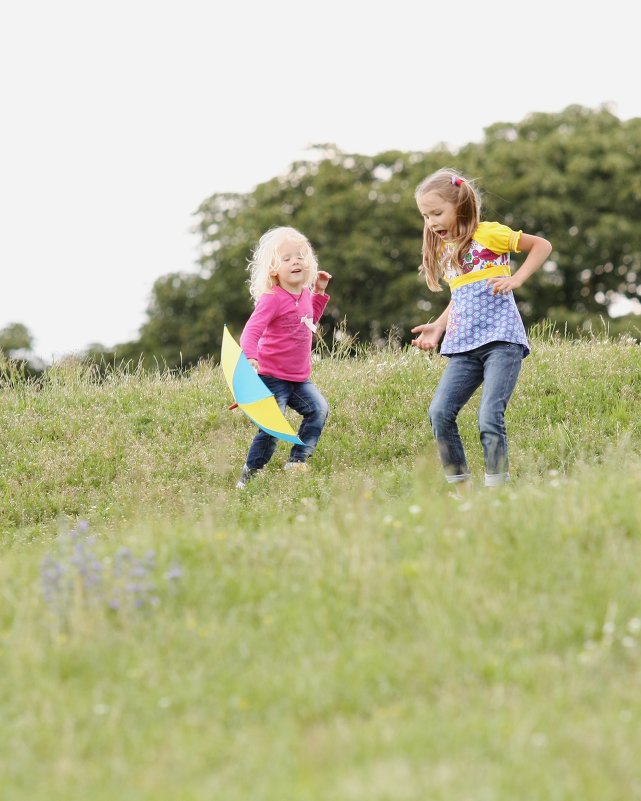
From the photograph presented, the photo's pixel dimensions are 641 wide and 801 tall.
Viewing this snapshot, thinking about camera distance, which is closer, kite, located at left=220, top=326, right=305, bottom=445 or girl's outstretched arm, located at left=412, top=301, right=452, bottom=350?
girl's outstretched arm, located at left=412, top=301, right=452, bottom=350

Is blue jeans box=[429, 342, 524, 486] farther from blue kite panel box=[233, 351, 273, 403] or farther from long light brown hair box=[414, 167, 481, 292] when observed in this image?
blue kite panel box=[233, 351, 273, 403]

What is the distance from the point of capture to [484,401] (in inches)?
271

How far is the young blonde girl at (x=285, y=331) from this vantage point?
8672 mm

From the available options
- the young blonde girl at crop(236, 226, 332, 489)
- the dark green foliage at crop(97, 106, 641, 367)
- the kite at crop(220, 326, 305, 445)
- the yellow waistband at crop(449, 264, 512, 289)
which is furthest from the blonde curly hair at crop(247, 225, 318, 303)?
the dark green foliage at crop(97, 106, 641, 367)

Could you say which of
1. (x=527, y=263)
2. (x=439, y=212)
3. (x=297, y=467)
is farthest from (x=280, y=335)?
(x=527, y=263)

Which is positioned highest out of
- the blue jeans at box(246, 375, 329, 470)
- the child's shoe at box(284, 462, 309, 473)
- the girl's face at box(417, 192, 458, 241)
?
the girl's face at box(417, 192, 458, 241)

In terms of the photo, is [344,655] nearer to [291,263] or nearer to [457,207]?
[457,207]

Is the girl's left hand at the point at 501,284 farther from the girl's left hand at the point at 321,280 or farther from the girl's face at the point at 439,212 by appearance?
the girl's left hand at the point at 321,280

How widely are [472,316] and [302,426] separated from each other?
2499mm

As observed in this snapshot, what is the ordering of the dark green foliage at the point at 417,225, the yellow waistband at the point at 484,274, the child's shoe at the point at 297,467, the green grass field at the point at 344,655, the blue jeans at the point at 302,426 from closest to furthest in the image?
the green grass field at the point at 344,655 → the yellow waistband at the point at 484,274 → the child's shoe at the point at 297,467 → the blue jeans at the point at 302,426 → the dark green foliage at the point at 417,225

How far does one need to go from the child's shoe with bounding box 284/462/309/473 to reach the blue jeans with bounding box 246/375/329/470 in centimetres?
10

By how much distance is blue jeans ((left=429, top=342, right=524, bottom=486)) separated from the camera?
22.5 feet

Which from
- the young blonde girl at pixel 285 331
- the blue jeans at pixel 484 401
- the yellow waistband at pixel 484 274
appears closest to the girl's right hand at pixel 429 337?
the blue jeans at pixel 484 401

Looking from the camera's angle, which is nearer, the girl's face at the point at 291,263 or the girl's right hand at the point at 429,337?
the girl's right hand at the point at 429,337
